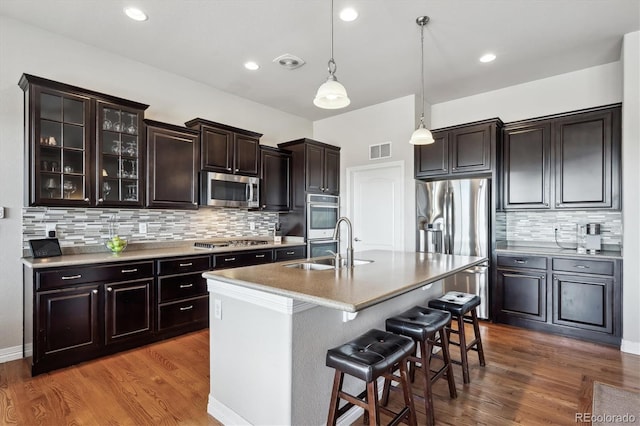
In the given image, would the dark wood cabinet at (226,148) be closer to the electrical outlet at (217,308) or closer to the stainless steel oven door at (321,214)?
the stainless steel oven door at (321,214)

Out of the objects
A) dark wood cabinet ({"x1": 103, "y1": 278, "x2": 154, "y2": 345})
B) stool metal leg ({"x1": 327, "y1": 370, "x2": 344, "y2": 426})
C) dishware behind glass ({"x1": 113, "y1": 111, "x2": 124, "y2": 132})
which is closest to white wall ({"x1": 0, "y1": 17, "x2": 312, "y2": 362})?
dishware behind glass ({"x1": 113, "y1": 111, "x2": 124, "y2": 132})

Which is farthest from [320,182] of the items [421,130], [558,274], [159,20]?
[558,274]

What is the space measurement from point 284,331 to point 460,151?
3.59 meters

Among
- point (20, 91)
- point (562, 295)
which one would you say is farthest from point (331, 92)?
point (562, 295)

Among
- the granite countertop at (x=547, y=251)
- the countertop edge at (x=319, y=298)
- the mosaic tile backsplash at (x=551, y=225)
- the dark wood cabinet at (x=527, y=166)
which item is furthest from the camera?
the dark wood cabinet at (x=527, y=166)

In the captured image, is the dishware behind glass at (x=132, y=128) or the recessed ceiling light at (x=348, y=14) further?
the dishware behind glass at (x=132, y=128)

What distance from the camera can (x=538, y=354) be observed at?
3.08 metres

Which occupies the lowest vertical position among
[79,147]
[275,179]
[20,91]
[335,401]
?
[335,401]

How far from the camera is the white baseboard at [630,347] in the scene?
10.2ft

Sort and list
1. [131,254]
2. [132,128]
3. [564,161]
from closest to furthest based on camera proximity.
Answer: [131,254], [132,128], [564,161]

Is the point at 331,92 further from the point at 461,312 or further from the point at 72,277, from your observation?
the point at 72,277

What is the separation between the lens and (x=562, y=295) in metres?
3.57

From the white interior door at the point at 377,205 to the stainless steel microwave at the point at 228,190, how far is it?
1655mm

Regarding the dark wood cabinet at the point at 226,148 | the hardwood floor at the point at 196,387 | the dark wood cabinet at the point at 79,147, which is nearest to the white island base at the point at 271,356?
the hardwood floor at the point at 196,387
